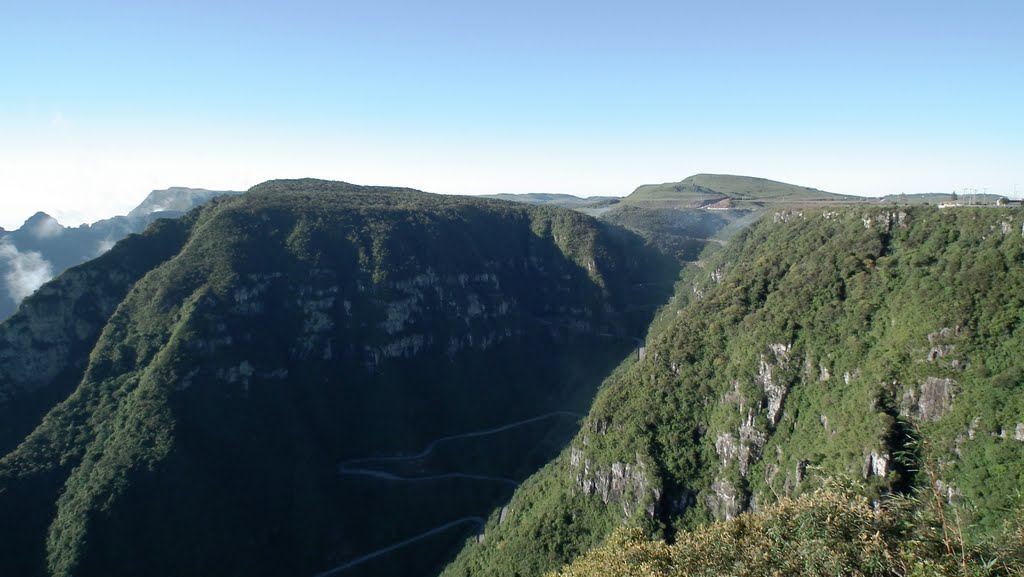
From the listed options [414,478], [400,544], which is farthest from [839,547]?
[414,478]

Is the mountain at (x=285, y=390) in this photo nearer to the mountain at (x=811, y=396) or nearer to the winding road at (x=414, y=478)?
the winding road at (x=414, y=478)

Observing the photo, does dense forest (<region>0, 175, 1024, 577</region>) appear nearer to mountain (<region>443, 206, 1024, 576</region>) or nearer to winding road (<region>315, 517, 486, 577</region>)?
mountain (<region>443, 206, 1024, 576</region>)


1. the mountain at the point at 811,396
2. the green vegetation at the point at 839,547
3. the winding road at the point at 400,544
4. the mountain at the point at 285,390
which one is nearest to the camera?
the green vegetation at the point at 839,547

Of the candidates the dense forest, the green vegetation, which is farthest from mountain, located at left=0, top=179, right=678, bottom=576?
the green vegetation

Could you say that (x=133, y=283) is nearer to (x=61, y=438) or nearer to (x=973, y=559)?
(x=61, y=438)

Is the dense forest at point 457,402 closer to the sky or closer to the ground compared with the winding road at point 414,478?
closer to the sky

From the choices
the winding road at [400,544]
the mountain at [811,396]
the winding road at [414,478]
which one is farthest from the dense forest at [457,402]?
the winding road at [414,478]

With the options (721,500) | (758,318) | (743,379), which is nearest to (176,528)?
(721,500)
